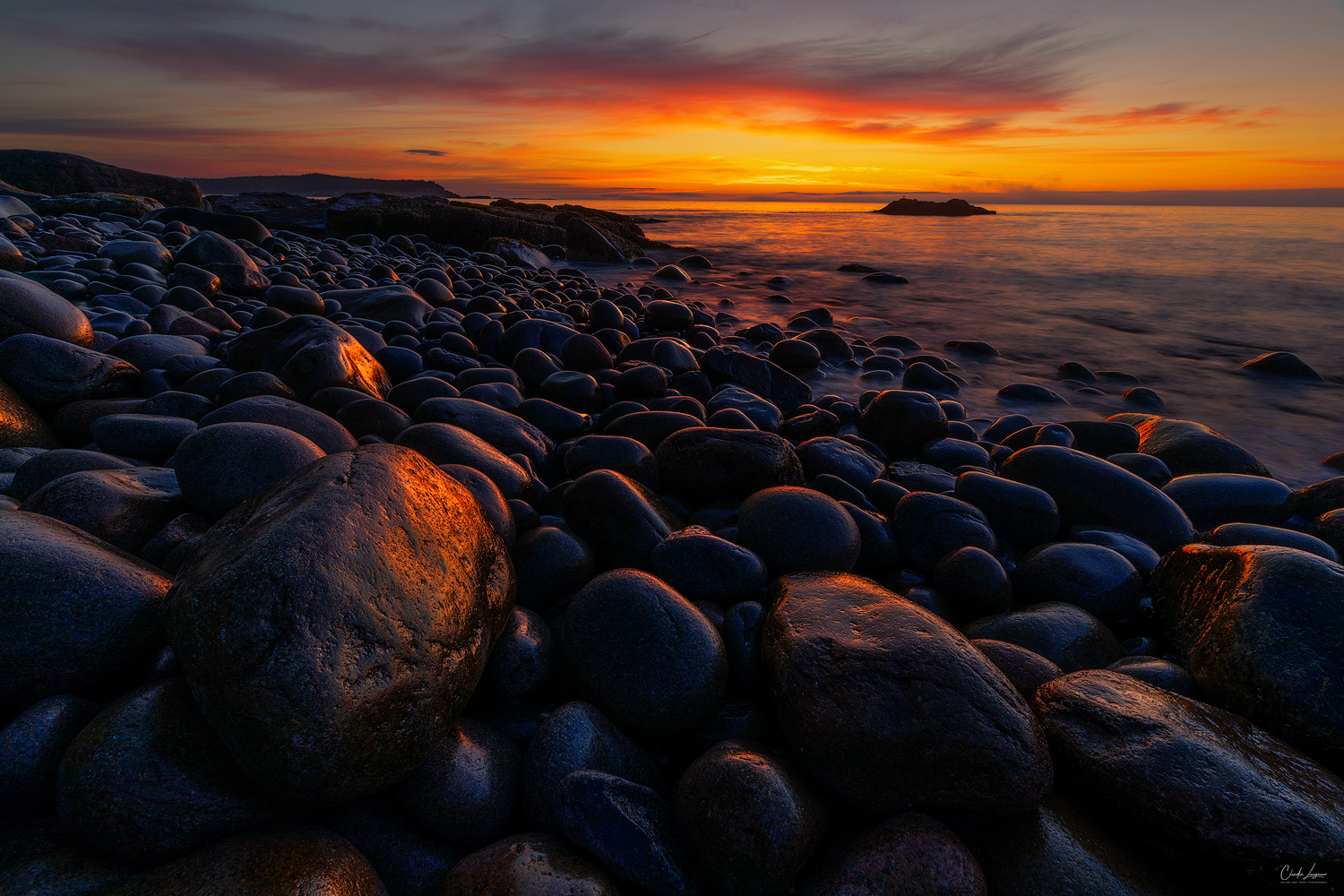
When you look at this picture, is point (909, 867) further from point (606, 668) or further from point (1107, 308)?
point (1107, 308)

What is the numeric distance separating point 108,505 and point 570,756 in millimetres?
1712

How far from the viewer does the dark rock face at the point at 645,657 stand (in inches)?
69.4

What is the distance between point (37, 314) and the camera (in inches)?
139

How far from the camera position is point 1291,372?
7.83 m

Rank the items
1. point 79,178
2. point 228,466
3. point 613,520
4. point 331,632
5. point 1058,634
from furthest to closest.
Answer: point 79,178
point 613,520
point 1058,634
point 228,466
point 331,632

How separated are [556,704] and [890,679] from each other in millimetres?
986

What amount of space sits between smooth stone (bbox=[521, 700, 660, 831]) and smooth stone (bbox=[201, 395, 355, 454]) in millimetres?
1608

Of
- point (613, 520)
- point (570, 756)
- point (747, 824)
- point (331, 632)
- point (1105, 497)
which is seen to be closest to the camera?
point (331, 632)

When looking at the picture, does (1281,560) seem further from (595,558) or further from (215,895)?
(215,895)

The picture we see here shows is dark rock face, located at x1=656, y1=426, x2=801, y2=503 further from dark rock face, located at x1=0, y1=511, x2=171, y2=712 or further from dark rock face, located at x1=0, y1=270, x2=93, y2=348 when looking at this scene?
dark rock face, located at x1=0, y1=270, x2=93, y2=348

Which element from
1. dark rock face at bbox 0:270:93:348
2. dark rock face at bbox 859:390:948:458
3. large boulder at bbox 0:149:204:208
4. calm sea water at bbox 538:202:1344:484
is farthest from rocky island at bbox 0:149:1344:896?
large boulder at bbox 0:149:204:208

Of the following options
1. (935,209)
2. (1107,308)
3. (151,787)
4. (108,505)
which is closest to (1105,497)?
(151,787)

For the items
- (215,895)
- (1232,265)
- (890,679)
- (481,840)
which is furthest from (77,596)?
(1232,265)

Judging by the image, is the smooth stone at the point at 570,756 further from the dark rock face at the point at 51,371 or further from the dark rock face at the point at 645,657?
the dark rock face at the point at 51,371
